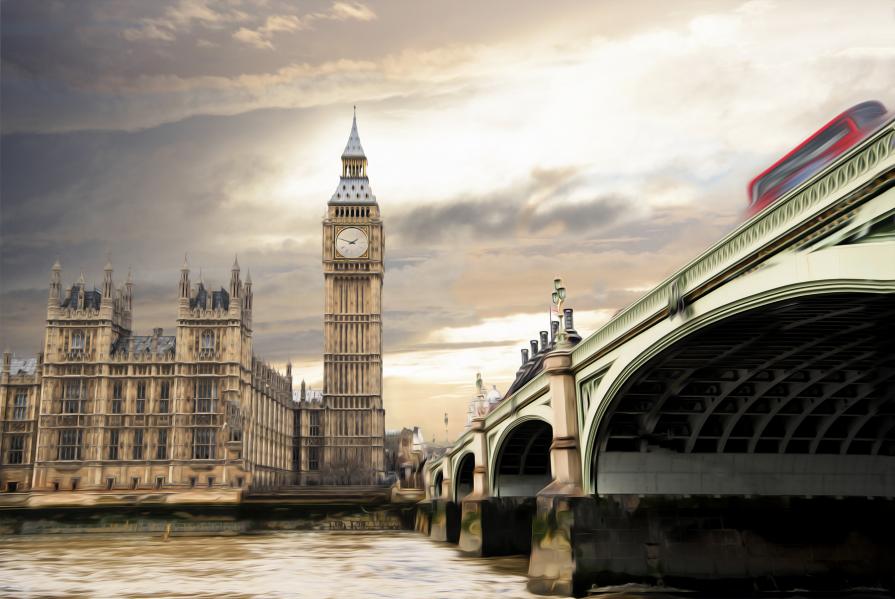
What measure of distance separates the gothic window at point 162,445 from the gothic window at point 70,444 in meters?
7.78

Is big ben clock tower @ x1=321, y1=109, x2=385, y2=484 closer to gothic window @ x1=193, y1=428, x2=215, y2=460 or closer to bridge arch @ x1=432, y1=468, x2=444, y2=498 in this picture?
gothic window @ x1=193, y1=428, x2=215, y2=460

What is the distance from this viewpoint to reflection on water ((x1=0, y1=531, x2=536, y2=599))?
24.3 meters

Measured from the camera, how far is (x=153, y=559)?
35344 millimetres

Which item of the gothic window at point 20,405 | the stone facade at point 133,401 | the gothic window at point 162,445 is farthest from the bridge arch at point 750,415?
the gothic window at point 20,405

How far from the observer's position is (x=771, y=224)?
42.9ft

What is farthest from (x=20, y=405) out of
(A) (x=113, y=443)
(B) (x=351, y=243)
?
(B) (x=351, y=243)

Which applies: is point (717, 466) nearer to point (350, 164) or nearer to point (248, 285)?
point (248, 285)

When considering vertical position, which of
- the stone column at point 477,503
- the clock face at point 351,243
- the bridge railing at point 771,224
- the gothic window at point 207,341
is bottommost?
the stone column at point 477,503

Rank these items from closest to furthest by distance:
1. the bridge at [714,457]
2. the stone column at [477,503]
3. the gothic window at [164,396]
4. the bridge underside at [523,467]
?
the bridge at [714,457] → the stone column at [477,503] → the bridge underside at [523,467] → the gothic window at [164,396]

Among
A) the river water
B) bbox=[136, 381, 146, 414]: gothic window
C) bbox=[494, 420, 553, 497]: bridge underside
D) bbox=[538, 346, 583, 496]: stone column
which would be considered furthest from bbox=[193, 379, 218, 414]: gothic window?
bbox=[538, 346, 583, 496]: stone column

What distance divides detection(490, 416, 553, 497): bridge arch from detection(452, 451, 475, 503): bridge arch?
552 centimetres

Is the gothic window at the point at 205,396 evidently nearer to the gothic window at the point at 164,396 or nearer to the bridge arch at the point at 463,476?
the gothic window at the point at 164,396

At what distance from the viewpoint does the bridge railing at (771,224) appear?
10.3 m

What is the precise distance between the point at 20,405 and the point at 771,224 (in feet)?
316
